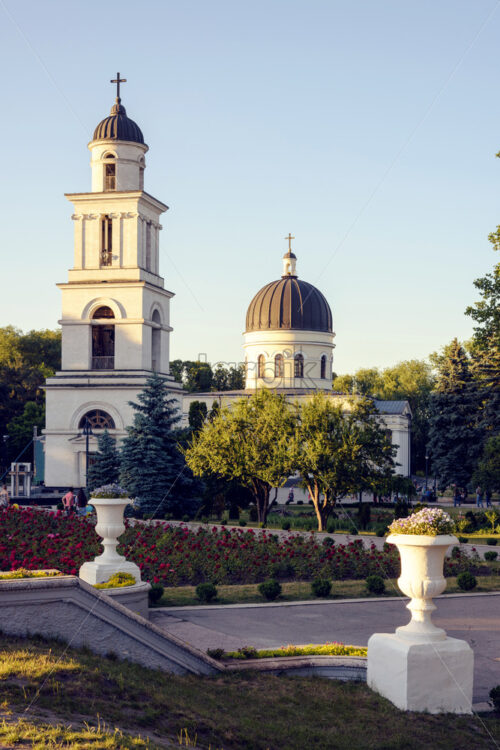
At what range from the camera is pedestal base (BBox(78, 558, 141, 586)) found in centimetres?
1280

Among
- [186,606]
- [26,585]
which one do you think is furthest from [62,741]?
[186,606]

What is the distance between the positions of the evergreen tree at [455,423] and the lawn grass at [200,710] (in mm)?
44486

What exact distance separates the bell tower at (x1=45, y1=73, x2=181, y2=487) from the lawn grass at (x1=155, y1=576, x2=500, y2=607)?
29.1 metres

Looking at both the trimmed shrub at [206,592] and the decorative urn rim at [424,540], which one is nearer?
the decorative urn rim at [424,540]

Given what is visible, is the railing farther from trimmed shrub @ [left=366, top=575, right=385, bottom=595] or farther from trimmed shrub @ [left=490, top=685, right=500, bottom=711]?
trimmed shrub @ [left=490, top=685, right=500, bottom=711]

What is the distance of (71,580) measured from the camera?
9445 millimetres

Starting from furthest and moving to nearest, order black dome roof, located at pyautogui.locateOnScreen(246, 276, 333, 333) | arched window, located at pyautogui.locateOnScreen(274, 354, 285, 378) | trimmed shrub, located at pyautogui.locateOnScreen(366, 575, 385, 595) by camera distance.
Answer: arched window, located at pyautogui.locateOnScreen(274, 354, 285, 378)
black dome roof, located at pyautogui.locateOnScreen(246, 276, 333, 333)
trimmed shrub, located at pyautogui.locateOnScreen(366, 575, 385, 595)

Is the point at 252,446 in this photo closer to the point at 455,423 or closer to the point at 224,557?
the point at 224,557

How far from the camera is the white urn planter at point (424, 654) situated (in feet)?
28.0

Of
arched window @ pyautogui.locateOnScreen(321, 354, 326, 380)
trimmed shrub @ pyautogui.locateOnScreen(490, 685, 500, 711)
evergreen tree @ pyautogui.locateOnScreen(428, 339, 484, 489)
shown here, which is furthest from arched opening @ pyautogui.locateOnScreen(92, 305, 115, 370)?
trimmed shrub @ pyautogui.locateOnScreen(490, 685, 500, 711)

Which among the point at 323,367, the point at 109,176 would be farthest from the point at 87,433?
the point at 323,367

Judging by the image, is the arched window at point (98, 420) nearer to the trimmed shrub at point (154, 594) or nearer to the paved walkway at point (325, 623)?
the trimmed shrub at point (154, 594)

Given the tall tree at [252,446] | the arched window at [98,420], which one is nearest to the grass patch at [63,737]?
the tall tree at [252,446]

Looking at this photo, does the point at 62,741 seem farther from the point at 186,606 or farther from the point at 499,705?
the point at 186,606
